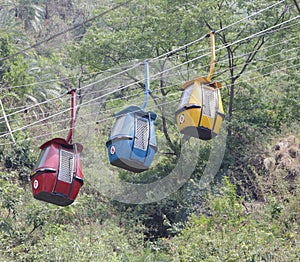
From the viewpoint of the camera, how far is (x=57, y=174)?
6355 mm

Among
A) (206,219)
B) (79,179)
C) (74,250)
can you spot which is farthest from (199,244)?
(79,179)

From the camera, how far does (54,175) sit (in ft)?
20.8

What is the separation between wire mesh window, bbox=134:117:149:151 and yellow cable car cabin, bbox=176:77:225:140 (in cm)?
39

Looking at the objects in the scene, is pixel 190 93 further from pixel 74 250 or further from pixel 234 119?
pixel 234 119

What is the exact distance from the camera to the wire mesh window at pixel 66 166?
251 inches

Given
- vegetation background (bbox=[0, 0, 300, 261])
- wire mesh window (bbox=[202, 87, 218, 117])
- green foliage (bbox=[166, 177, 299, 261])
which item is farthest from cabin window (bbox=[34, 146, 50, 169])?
vegetation background (bbox=[0, 0, 300, 261])

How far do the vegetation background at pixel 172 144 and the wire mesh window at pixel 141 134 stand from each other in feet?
12.0

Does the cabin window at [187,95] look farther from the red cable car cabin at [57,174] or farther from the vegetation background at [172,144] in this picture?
the vegetation background at [172,144]

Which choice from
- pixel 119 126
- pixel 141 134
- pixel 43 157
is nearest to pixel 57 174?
pixel 43 157

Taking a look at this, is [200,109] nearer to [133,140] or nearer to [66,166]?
[133,140]

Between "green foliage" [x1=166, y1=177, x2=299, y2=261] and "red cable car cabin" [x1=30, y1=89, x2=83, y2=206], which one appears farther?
"green foliage" [x1=166, y1=177, x2=299, y2=261]

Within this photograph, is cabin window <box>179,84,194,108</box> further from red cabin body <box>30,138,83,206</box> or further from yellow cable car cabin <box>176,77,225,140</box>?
red cabin body <box>30,138,83,206</box>

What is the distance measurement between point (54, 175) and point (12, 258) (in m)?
4.93

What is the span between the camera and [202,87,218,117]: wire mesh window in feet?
21.0
